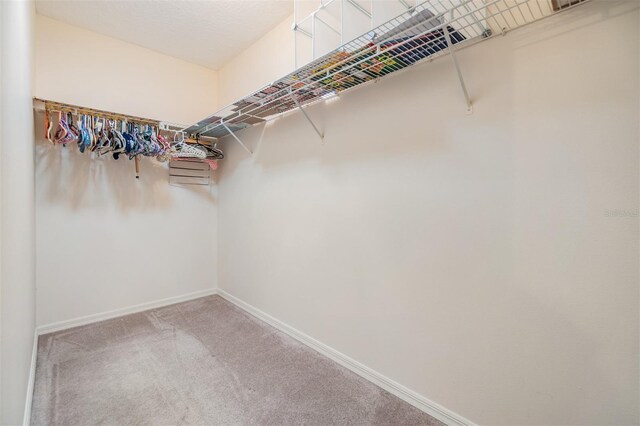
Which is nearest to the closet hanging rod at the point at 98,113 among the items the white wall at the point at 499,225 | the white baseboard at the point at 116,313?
the white wall at the point at 499,225

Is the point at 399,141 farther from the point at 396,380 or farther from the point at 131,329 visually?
the point at 131,329

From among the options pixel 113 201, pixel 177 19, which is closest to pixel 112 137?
pixel 113 201

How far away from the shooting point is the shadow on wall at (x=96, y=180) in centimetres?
261

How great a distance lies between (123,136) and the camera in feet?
8.70

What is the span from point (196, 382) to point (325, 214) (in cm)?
155

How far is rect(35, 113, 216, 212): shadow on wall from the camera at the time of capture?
2613 mm

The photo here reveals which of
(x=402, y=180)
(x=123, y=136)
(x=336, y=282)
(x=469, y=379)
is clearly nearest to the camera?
(x=469, y=379)

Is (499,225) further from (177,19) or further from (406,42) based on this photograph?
(177,19)

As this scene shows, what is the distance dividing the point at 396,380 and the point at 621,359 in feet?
3.77

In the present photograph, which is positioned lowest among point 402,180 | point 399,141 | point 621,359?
point 621,359

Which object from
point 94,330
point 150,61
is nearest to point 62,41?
point 150,61

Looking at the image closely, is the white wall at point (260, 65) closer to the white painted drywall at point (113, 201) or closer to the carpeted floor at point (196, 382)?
the white painted drywall at point (113, 201)

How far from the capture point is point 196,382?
196 cm

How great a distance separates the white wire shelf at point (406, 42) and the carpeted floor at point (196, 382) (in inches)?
79.6
